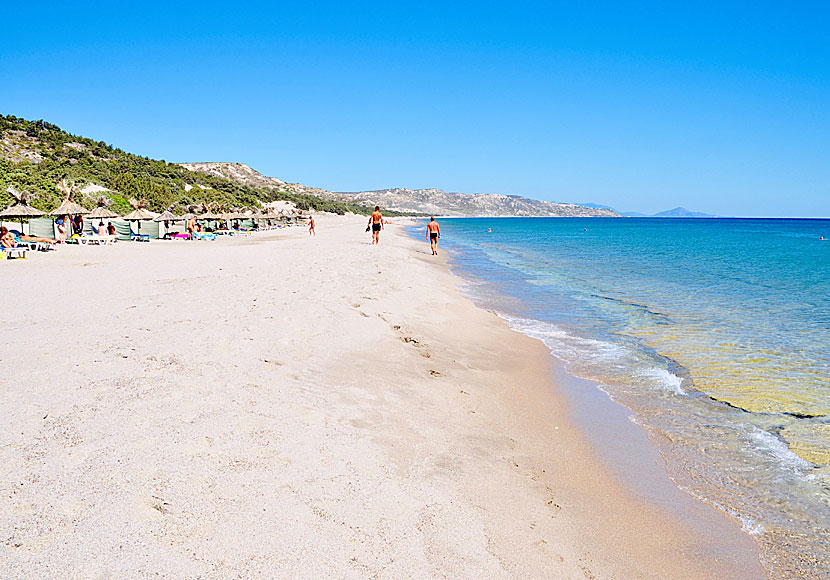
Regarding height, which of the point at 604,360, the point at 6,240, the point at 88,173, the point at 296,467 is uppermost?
the point at 88,173

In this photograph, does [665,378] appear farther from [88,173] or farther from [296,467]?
[88,173]

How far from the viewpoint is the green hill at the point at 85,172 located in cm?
3559

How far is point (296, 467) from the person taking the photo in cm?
351

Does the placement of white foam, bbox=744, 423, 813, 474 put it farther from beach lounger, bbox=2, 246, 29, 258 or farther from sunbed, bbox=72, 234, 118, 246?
sunbed, bbox=72, 234, 118, 246

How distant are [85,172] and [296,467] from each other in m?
49.0

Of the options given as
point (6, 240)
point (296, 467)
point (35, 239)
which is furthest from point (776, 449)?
point (35, 239)

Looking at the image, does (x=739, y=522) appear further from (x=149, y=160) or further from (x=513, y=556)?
(x=149, y=160)

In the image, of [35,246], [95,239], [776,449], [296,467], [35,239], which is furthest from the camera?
[95,239]

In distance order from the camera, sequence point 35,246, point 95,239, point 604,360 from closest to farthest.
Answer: point 604,360
point 35,246
point 95,239

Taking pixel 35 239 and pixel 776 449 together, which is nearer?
pixel 776 449

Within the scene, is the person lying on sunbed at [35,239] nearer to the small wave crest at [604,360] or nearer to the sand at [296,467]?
the sand at [296,467]

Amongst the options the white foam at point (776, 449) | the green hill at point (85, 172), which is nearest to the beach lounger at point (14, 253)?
the green hill at point (85, 172)

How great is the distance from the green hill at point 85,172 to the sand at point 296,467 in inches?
1174

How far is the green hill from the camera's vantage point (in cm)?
3559
